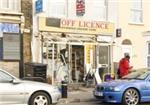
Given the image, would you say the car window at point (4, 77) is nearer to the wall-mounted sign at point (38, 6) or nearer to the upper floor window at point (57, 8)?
the wall-mounted sign at point (38, 6)

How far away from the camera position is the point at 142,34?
86.0 ft

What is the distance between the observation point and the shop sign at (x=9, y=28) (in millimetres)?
21219

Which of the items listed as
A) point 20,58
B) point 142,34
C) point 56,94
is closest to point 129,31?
point 142,34

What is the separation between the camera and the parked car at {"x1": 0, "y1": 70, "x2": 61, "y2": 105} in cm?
1430

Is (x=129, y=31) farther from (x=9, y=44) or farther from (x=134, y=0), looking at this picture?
(x=9, y=44)

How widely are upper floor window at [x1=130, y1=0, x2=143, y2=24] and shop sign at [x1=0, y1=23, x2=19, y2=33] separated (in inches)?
287

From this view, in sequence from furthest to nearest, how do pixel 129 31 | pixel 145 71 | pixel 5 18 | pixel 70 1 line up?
pixel 129 31, pixel 70 1, pixel 5 18, pixel 145 71

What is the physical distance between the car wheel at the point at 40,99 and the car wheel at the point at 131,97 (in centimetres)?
286

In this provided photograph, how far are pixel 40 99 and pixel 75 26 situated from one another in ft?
29.8

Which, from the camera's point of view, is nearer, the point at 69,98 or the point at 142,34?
the point at 69,98

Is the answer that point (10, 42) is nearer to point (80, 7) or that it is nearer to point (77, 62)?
point (77, 62)

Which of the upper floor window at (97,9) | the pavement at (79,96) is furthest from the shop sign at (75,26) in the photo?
the pavement at (79,96)

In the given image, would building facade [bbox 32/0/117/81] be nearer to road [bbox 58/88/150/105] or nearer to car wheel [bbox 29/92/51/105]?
road [bbox 58/88/150/105]

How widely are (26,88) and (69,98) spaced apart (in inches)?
169
